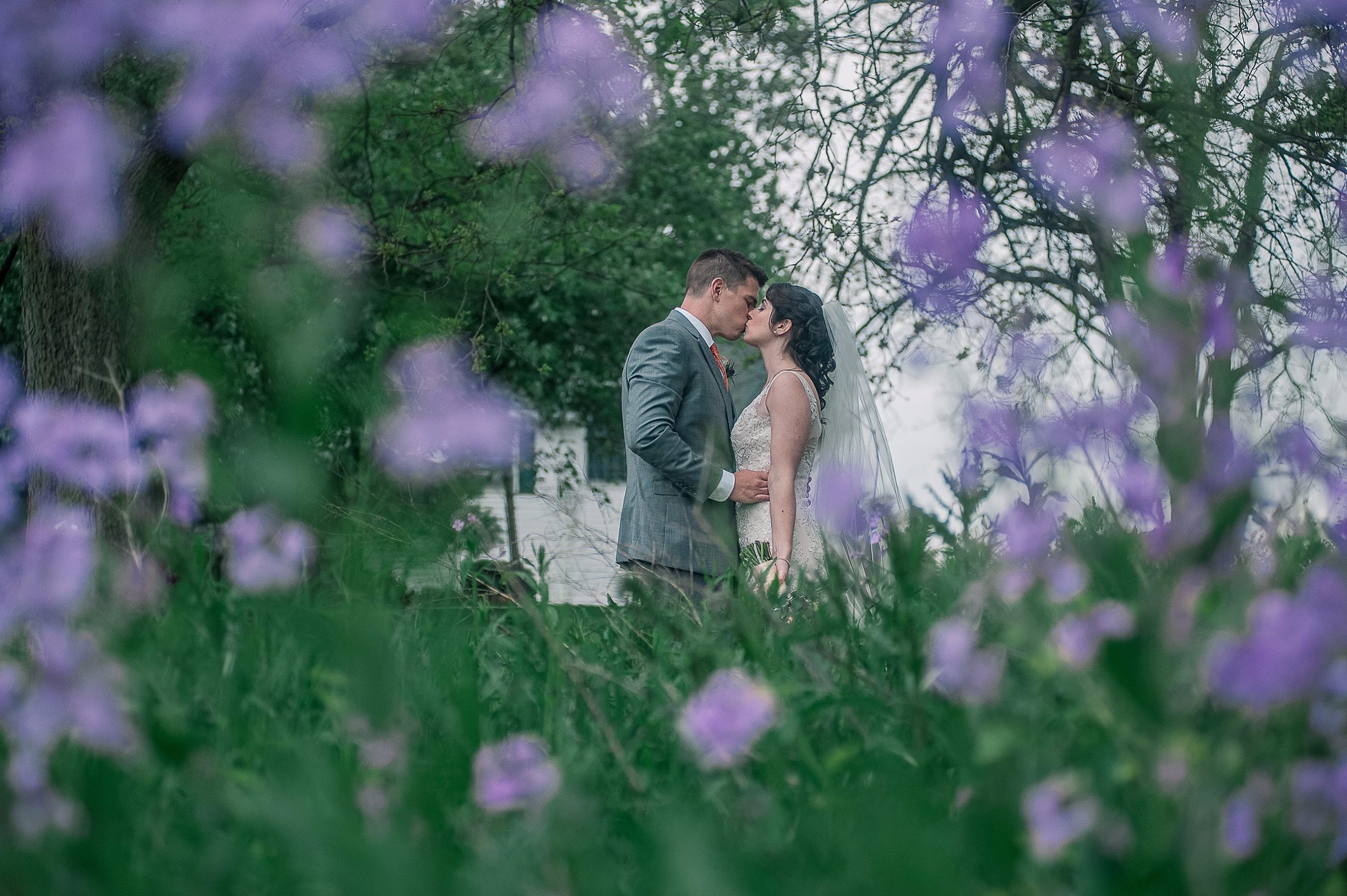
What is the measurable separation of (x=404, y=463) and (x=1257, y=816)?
2.87 ft

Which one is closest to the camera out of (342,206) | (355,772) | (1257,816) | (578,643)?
(1257,816)

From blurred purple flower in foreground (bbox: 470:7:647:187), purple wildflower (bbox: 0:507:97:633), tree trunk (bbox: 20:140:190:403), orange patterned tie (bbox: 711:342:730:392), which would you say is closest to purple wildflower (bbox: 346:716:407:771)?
purple wildflower (bbox: 0:507:97:633)

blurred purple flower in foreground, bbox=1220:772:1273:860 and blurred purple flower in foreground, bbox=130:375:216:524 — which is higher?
blurred purple flower in foreground, bbox=130:375:216:524

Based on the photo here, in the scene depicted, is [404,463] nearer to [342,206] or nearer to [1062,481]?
[1062,481]

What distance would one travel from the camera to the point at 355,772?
4.00ft

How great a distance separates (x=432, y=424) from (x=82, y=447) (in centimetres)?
72

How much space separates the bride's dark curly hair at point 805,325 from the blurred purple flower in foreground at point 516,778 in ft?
10.2

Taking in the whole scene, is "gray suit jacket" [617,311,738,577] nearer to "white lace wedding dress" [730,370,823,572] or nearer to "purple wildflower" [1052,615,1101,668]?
"white lace wedding dress" [730,370,823,572]

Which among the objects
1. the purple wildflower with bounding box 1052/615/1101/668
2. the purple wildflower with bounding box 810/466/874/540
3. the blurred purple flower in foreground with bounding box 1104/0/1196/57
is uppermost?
the blurred purple flower in foreground with bounding box 1104/0/1196/57

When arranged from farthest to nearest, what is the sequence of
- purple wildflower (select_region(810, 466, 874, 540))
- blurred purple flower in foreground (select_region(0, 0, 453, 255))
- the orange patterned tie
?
1. blurred purple flower in foreground (select_region(0, 0, 453, 255))
2. the orange patterned tie
3. purple wildflower (select_region(810, 466, 874, 540))

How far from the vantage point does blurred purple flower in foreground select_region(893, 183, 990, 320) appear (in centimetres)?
447

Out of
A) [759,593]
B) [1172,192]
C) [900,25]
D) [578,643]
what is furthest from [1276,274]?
[578,643]

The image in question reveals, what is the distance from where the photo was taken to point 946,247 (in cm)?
461

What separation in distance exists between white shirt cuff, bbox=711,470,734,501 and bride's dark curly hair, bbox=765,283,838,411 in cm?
43
